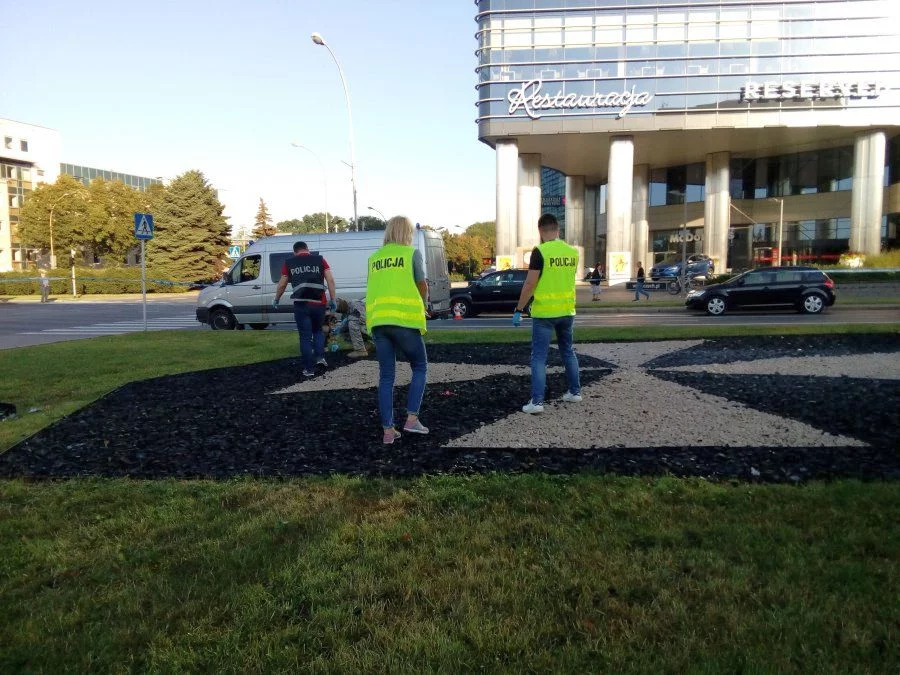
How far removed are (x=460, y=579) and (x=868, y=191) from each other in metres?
49.2

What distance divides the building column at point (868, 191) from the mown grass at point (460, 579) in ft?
153

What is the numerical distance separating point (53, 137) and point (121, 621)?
101 m

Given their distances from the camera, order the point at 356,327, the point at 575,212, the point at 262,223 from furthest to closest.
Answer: the point at 262,223
the point at 575,212
the point at 356,327

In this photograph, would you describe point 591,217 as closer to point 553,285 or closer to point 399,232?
point 553,285

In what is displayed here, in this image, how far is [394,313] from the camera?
202 inches

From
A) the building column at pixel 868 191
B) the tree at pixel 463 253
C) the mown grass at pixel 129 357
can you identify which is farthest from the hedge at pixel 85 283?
the building column at pixel 868 191

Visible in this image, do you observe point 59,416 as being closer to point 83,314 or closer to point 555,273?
point 555,273

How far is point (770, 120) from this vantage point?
41.1 m

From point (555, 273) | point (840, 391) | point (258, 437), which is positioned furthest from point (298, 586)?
point (840, 391)

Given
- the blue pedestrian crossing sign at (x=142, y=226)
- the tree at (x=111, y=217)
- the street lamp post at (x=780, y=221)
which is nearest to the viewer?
the blue pedestrian crossing sign at (x=142, y=226)

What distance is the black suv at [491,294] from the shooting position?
22656 millimetres

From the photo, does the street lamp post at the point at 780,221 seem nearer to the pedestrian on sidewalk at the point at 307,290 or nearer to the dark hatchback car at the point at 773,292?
the dark hatchback car at the point at 773,292

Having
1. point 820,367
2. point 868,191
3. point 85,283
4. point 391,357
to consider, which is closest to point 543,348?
point 391,357

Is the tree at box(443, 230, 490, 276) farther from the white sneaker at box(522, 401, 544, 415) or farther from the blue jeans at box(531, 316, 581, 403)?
the white sneaker at box(522, 401, 544, 415)
